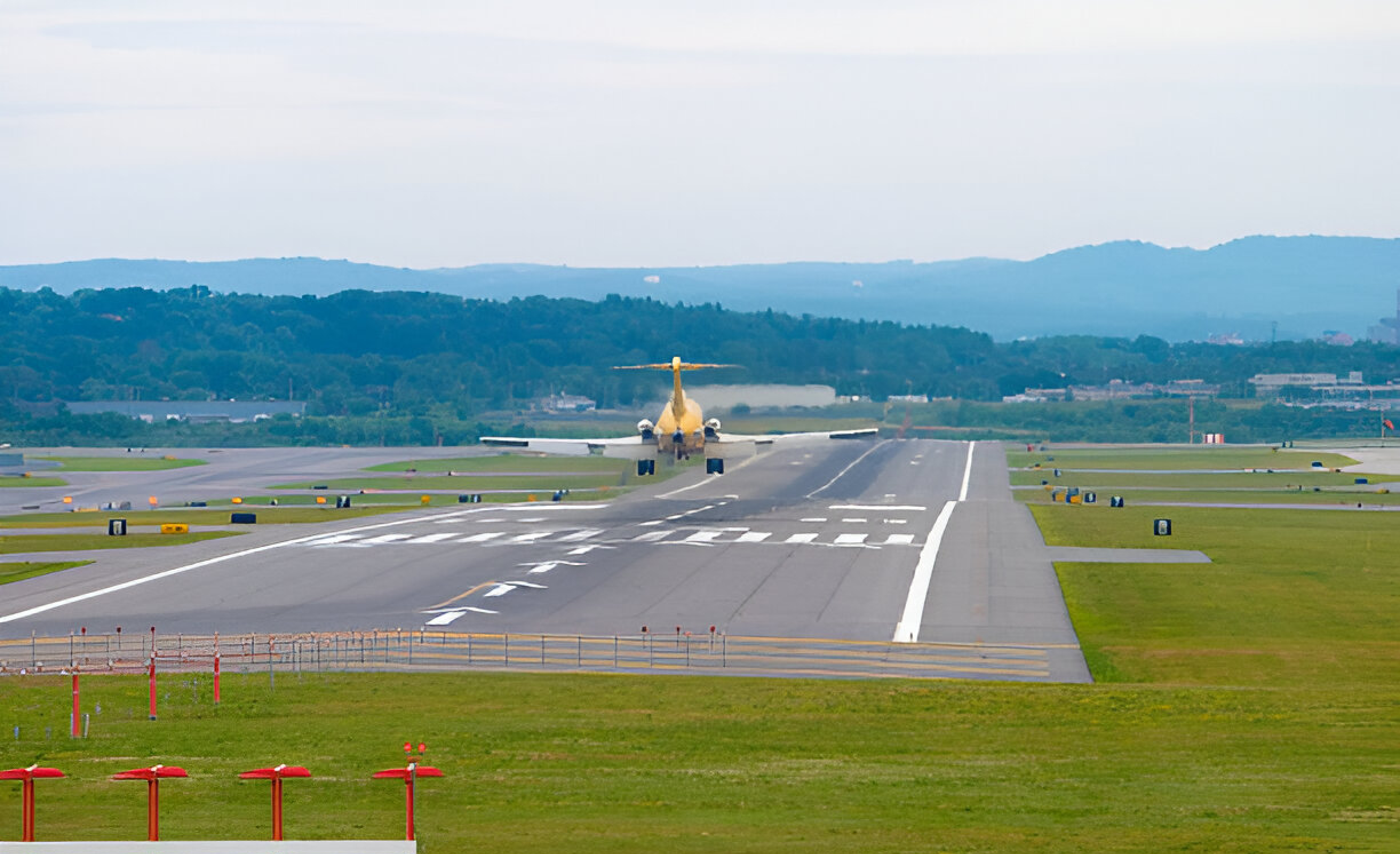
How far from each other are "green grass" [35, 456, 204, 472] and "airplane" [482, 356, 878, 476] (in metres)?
51.5

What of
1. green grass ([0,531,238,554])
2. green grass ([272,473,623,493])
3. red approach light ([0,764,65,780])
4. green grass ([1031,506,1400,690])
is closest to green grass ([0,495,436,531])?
green grass ([0,531,238,554])

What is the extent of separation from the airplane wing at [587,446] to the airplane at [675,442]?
0.04 metres

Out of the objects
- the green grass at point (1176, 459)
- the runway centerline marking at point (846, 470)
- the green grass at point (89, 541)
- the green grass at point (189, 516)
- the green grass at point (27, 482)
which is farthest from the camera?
the green grass at point (1176, 459)

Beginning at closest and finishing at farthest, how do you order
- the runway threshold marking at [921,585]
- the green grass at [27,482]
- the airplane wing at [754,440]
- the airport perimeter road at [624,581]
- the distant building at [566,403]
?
the runway threshold marking at [921,585] → the airport perimeter road at [624,581] → the airplane wing at [754,440] → the green grass at [27,482] → the distant building at [566,403]

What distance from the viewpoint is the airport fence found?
1610 inches

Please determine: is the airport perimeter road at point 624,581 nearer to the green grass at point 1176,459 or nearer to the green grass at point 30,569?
the green grass at point 30,569

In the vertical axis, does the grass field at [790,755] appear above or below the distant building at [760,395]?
below

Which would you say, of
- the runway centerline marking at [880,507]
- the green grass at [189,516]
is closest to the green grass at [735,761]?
the green grass at [189,516]

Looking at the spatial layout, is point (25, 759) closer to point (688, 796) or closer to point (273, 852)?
point (688, 796)

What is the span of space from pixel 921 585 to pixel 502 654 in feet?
66.8

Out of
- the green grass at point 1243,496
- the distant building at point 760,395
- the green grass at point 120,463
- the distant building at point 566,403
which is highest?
the distant building at point 760,395

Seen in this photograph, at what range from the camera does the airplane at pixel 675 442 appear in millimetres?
102438

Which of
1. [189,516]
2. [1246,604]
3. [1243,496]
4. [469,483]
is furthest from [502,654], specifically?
[469,483]

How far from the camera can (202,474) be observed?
13938cm
